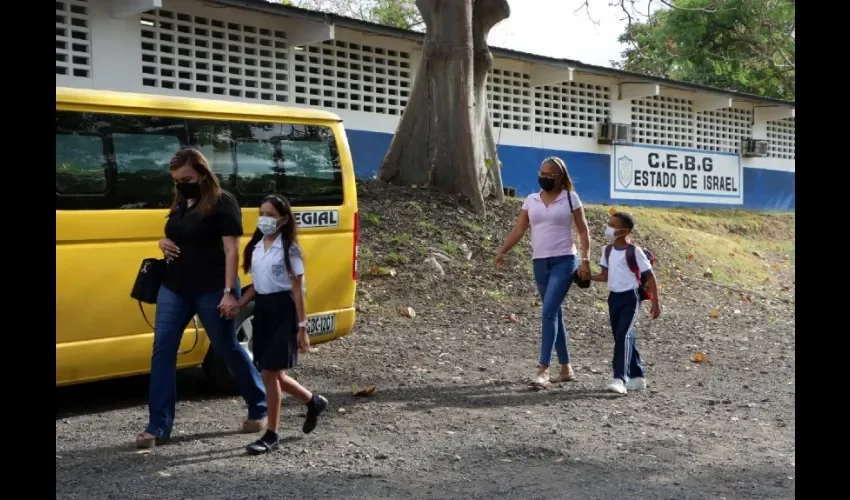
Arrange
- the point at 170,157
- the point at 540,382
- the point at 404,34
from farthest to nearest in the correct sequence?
the point at 404,34
the point at 540,382
the point at 170,157

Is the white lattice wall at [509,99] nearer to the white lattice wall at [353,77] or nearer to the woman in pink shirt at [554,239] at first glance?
the white lattice wall at [353,77]

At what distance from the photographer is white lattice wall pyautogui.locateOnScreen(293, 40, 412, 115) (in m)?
17.3

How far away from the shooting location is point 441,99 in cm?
1420

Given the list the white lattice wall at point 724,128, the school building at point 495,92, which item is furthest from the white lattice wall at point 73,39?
the white lattice wall at point 724,128

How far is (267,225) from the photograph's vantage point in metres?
6.02

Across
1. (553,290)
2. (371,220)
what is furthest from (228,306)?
(371,220)

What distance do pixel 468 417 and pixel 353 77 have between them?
39.2ft

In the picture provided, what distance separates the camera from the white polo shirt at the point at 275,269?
19.7 feet

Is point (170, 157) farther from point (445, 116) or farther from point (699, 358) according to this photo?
point (445, 116)

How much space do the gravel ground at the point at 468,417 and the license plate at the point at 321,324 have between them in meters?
0.51

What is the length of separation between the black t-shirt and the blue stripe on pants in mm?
3267

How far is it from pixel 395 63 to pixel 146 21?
5272 mm
